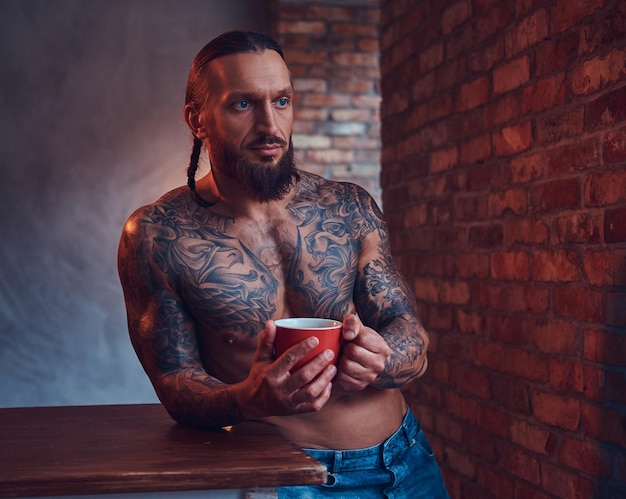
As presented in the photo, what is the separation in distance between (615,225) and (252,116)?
909 millimetres

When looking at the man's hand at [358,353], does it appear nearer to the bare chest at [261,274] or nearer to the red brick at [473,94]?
the bare chest at [261,274]

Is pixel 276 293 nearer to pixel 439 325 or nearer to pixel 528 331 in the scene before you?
pixel 528 331

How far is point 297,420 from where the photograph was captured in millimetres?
1927

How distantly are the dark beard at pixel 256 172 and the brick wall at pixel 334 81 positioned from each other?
2735 millimetres

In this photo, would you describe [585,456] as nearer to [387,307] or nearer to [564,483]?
[564,483]

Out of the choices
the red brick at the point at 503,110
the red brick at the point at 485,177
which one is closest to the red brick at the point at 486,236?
the red brick at the point at 485,177

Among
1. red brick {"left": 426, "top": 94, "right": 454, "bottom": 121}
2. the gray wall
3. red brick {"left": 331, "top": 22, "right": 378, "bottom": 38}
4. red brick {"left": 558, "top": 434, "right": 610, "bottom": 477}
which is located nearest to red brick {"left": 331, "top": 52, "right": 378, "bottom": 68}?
red brick {"left": 331, "top": 22, "right": 378, "bottom": 38}

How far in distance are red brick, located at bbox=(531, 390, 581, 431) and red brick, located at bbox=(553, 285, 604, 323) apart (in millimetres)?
232

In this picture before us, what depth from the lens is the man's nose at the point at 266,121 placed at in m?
1.88

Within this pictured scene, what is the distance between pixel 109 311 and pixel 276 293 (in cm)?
317

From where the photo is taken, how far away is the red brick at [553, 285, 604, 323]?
6.53 feet

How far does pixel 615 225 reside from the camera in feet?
6.26

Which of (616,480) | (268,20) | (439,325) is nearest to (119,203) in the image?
(268,20)

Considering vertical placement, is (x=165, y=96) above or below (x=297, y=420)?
above
